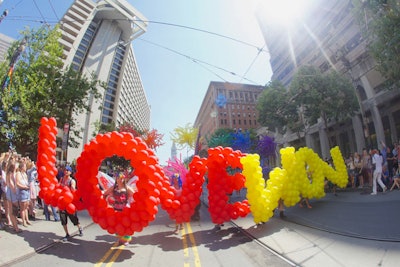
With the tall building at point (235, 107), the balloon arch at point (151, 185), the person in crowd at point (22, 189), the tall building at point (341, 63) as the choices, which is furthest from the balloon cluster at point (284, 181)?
the tall building at point (235, 107)

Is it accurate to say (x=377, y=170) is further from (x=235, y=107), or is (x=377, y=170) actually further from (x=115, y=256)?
(x=235, y=107)

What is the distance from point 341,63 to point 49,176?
29.5m

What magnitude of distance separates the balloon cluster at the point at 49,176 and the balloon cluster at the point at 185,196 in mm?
2498

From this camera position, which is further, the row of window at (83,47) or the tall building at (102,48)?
the row of window at (83,47)

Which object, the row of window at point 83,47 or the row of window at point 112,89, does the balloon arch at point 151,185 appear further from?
the row of window at point 112,89

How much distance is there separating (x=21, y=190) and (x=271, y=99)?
2472cm

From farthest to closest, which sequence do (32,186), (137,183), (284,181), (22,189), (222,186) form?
(32,186)
(284,181)
(222,186)
(22,189)
(137,183)

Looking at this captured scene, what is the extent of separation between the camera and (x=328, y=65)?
3012 centimetres

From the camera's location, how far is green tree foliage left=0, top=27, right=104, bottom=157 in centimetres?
1623

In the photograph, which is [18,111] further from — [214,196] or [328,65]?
[328,65]

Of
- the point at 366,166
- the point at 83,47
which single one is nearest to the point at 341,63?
the point at 366,166

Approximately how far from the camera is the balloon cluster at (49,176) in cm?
672

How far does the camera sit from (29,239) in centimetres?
688

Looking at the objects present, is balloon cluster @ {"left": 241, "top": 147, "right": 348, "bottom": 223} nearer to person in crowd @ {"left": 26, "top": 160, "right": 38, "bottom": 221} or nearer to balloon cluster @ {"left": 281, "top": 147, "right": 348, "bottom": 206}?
balloon cluster @ {"left": 281, "top": 147, "right": 348, "bottom": 206}
